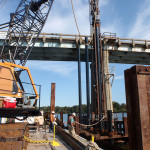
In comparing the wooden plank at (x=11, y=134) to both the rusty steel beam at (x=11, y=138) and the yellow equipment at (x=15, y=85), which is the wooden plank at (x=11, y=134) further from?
the yellow equipment at (x=15, y=85)

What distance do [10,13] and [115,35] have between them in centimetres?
1603

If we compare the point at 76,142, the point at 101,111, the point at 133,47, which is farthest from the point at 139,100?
the point at 133,47

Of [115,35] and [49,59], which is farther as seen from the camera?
[49,59]

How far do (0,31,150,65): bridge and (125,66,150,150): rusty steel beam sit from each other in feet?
64.4

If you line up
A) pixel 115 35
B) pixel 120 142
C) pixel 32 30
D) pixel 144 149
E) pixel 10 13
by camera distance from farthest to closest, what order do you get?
pixel 115 35 → pixel 32 30 → pixel 10 13 → pixel 120 142 → pixel 144 149

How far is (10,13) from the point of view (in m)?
22.2

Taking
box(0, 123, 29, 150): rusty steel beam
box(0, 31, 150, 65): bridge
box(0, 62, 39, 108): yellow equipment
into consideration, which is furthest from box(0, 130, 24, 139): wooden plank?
box(0, 31, 150, 65): bridge

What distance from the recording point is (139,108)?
155 inches

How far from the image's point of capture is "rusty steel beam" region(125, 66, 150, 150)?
3.84 m

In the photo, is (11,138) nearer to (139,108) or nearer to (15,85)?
(15,85)

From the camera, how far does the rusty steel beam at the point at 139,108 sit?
12.6 feet

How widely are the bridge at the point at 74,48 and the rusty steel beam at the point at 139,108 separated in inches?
773

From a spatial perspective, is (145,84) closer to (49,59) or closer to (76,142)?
(76,142)

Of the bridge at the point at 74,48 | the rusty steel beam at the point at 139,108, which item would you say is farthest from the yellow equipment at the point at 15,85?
the bridge at the point at 74,48
